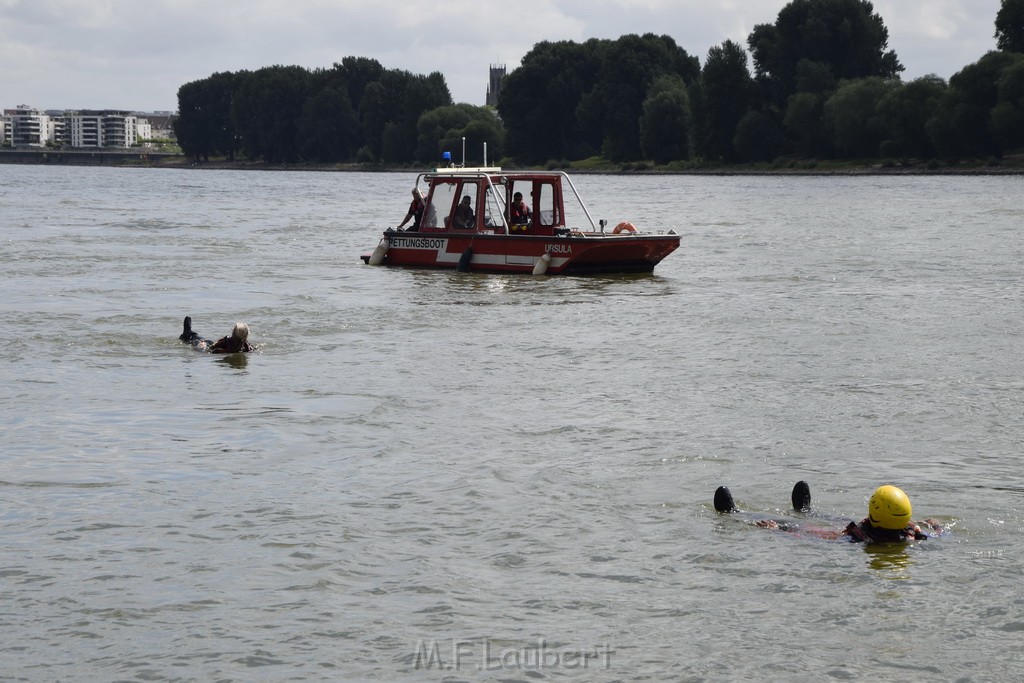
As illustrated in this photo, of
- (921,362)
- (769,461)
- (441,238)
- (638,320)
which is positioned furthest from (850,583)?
(441,238)

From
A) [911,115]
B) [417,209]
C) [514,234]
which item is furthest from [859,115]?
[514,234]

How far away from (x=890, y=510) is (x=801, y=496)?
3.42ft

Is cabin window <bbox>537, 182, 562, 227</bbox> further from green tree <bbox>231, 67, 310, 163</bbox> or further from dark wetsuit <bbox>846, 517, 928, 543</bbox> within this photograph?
green tree <bbox>231, 67, 310, 163</bbox>

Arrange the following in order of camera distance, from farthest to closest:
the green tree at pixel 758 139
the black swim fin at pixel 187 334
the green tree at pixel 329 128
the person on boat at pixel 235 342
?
the green tree at pixel 329 128 → the green tree at pixel 758 139 → the black swim fin at pixel 187 334 → the person on boat at pixel 235 342

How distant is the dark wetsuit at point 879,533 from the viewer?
10.8 meters

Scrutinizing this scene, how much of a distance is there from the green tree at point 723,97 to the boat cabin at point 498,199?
3885 inches

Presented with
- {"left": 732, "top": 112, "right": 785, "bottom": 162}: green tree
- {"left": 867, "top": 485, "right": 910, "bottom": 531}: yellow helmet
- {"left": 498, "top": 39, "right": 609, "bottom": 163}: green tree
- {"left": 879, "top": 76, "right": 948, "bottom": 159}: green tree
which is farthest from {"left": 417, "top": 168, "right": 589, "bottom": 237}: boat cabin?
{"left": 498, "top": 39, "right": 609, "bottom": 163}: green tree

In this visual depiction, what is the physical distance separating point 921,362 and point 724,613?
11174 mm

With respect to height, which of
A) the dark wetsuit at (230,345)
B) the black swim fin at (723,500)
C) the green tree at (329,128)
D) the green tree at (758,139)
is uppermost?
the green tree at (329,128)

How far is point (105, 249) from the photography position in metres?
41.1

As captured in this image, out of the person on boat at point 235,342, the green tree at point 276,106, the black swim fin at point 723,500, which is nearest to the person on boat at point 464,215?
the person on boat at point 235,342

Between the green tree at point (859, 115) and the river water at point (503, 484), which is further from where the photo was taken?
the green tree at point (859, 115)

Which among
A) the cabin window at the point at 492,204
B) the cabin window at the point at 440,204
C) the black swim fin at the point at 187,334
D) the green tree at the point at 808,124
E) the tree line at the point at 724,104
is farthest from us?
the green tree at the point at 808,124

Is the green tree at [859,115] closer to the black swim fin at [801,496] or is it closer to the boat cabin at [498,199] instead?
the boat cabin at [498,199]
